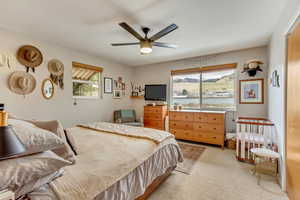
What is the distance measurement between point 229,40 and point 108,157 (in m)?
3.27

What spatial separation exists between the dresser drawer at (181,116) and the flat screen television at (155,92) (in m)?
0.71

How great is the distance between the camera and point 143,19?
2.24 metres

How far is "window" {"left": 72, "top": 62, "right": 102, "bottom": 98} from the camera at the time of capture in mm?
3762

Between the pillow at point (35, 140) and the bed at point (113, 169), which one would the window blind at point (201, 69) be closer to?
the bed at point (113, 169)

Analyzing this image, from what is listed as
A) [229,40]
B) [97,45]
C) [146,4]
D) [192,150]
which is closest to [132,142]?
[146,4]

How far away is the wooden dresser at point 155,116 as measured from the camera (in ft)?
14.6

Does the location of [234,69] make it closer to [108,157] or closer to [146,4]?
[146,4]

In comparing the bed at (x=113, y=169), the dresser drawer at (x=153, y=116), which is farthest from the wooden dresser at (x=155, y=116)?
the bed at (x=113, y=169)

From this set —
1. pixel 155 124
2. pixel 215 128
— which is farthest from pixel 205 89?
pixel 155 124

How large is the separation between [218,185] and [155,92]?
326cm

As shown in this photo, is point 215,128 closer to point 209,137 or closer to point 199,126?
point 209,137

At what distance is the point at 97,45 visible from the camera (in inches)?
131

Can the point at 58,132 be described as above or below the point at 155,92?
below

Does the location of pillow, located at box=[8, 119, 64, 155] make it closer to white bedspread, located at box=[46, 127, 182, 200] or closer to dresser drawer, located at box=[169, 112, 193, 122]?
white bedspread, located at box=[46, 127, 182, 200]
